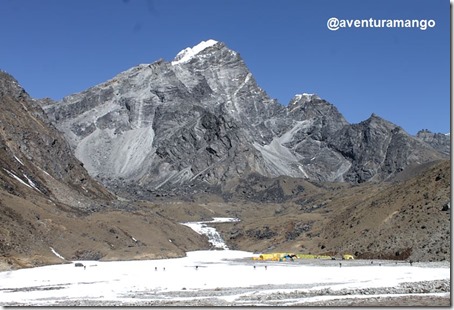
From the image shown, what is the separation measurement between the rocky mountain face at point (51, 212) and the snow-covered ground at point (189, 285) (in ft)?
30.5

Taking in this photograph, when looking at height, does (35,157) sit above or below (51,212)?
above

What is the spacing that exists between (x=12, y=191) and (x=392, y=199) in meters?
67.0

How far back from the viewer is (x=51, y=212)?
4176 inches

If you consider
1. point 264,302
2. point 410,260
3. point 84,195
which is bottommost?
point 264,302

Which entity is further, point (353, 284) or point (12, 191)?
point (12, 191)

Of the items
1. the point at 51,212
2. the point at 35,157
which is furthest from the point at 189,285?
the point at 35,157

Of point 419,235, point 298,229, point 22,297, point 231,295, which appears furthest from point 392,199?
point 22,297

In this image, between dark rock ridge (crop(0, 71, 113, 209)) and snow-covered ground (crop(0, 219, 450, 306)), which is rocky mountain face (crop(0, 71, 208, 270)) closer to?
dark rock ridge (crop(0, 71, 113, 209))

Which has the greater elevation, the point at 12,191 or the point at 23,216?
the point at 12,191

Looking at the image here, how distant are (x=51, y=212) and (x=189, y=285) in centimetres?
5395

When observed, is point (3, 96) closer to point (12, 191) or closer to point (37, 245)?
point (12, 191)

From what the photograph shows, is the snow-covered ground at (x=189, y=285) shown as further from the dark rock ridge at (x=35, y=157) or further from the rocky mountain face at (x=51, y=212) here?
the dark rock ridge at (x=35, y=157)

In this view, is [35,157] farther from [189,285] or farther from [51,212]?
[189,285]

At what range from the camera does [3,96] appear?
6033 inches
